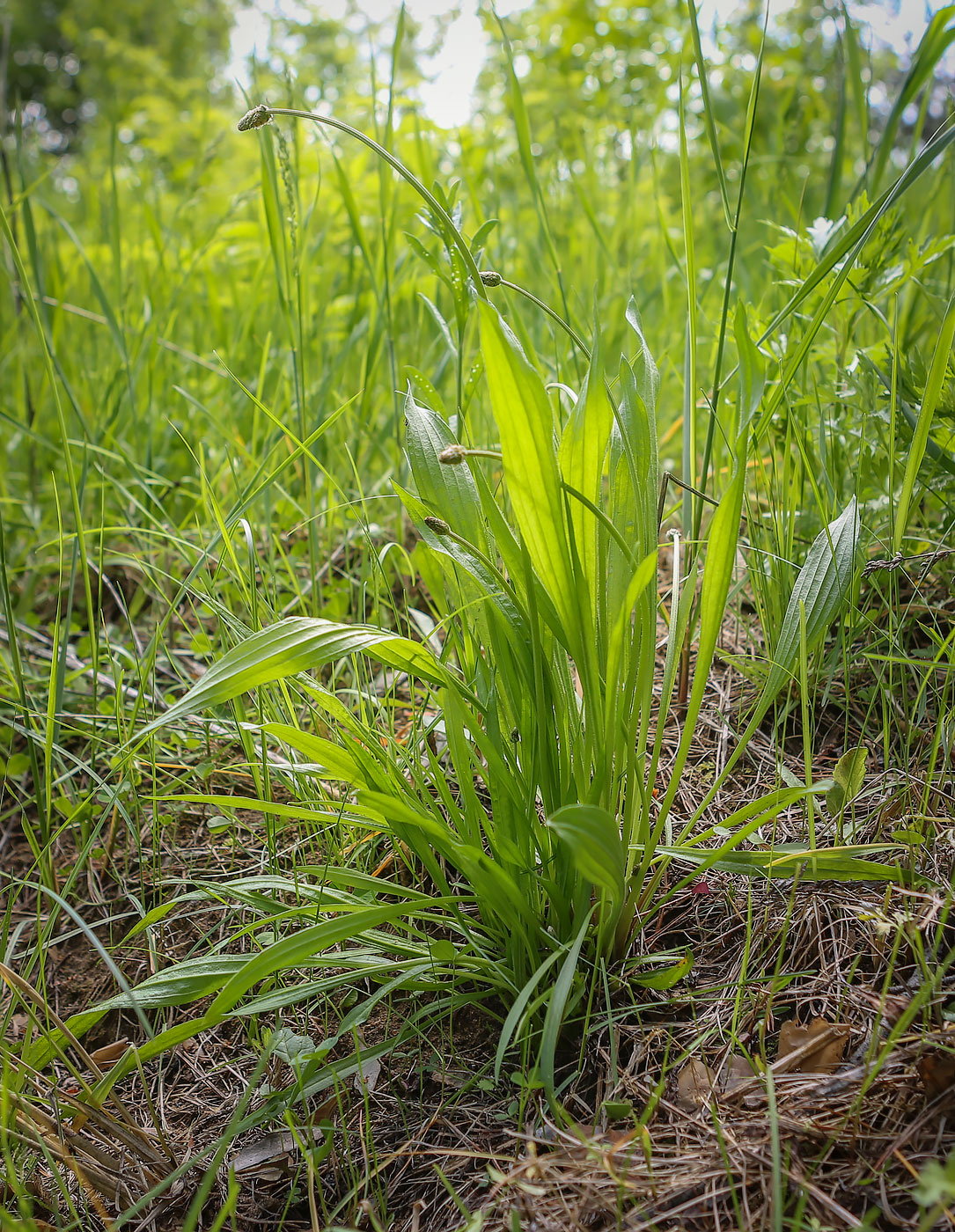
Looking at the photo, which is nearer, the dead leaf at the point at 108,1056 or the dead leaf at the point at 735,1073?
the dead leaf at the point at 735,1073

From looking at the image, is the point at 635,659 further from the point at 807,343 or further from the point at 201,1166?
the point at 201,1166

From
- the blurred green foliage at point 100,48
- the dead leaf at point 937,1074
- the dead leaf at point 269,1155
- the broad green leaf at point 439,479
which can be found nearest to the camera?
the dead leaf at point 937,1074

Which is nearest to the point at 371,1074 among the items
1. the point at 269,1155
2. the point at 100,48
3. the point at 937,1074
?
the point at 269,1155

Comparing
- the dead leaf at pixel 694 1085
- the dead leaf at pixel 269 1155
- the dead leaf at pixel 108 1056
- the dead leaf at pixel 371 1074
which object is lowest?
the dead leaf at pixel 108 1056

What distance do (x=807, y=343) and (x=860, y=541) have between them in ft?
0.86

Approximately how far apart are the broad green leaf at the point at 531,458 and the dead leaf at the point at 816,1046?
0.40 meters

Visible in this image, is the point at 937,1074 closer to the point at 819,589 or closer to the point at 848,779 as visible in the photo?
the point at 848,779

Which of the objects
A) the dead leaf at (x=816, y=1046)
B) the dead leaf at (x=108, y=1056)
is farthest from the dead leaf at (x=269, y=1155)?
the dead leaf at (x=816, y=1046)

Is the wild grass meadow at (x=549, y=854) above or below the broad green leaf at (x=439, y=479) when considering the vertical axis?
below

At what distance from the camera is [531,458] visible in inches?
28.2

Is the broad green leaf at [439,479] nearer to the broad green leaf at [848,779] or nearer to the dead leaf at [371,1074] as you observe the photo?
Result: the broad green leaf at [848,779]

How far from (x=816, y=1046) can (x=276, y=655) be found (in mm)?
579

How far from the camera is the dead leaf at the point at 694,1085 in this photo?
0.68 m

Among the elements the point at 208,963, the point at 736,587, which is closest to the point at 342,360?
the point at 736,587
